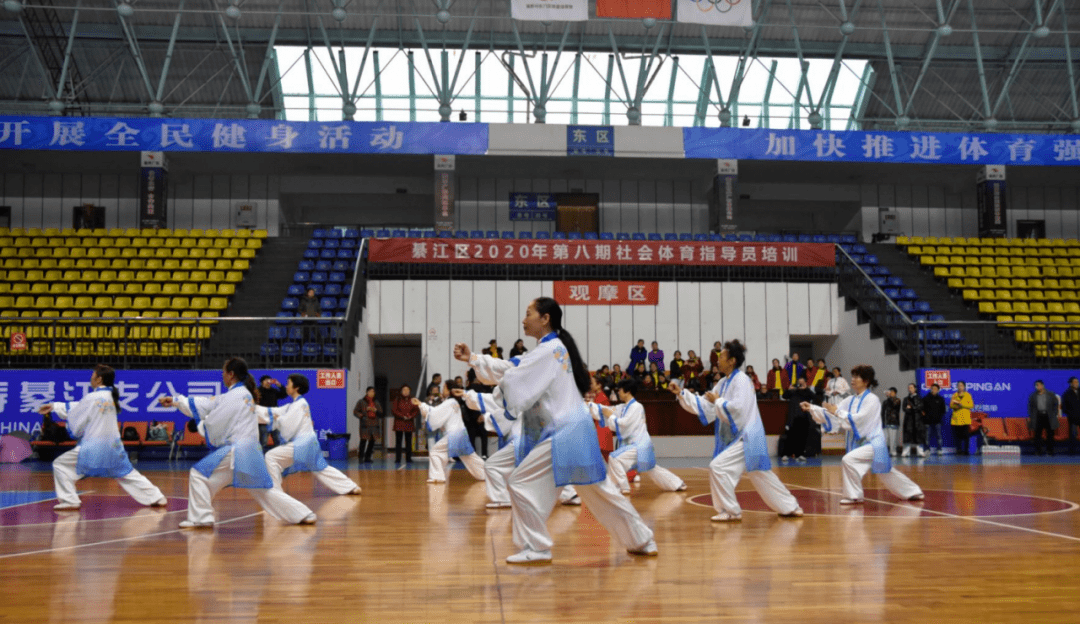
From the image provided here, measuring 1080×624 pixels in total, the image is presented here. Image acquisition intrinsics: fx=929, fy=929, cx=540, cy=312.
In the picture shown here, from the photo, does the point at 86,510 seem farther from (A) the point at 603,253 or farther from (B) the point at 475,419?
(A) the point at 603,253

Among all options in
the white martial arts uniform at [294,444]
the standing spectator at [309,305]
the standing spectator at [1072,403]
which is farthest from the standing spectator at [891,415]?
the white martial arts uniform at [294,444]

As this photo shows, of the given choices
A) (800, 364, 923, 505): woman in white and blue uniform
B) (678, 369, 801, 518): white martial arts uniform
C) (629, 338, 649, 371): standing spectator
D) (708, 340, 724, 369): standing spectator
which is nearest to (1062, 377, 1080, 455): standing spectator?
(708, 340, 724, 369): standing spectator

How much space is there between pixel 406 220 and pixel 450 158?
17.7 feet

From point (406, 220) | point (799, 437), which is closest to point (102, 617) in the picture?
point (799, 437)

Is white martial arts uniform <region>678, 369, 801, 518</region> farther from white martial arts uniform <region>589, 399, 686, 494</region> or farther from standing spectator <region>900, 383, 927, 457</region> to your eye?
standing spectator <region>900, 383, 927, 457</region>

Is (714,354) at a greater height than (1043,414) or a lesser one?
greater

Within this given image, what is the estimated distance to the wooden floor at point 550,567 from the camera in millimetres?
5211

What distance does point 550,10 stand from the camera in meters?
21.0

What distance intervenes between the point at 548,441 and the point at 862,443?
6034 mm

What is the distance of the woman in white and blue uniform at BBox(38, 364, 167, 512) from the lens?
11.0 metres

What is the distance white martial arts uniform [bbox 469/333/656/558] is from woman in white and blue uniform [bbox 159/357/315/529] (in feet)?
10.3

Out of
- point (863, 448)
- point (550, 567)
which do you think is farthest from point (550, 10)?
point (550, 567)

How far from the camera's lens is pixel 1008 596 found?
5.52 meters

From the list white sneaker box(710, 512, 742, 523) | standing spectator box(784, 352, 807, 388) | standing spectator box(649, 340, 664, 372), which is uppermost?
standing spectator box(649, 340, 664, 372)
